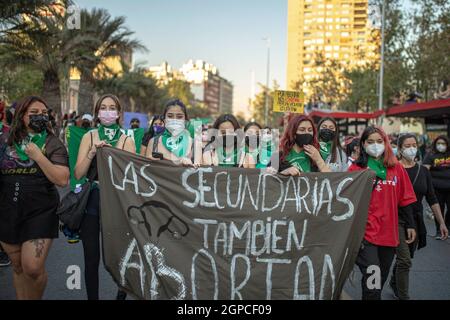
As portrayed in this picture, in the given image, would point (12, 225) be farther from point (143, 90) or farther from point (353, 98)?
point (353, 98)

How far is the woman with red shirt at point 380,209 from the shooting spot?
411 cm

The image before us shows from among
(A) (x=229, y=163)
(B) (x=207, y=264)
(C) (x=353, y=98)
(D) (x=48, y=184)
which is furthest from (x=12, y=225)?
(C) (x=353, y=98)

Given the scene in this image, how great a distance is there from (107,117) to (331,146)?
241 centimetres

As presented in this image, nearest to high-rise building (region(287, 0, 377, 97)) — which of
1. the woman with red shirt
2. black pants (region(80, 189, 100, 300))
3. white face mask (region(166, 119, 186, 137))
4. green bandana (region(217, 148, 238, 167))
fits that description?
green bandana (region(217, 148, 238, 167))

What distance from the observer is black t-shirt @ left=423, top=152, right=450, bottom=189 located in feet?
27.8

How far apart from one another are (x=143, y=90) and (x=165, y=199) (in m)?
29.9

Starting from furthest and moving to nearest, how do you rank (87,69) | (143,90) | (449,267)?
(143,90), (87,69), (449,267)

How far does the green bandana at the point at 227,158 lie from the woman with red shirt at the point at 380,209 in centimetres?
108

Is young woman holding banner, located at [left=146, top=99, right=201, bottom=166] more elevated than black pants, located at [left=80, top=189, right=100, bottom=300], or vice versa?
young woman holding banner, located at [left=146, top=99, right=201, bottom=166]

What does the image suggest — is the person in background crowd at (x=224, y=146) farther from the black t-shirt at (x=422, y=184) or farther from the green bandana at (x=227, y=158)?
the black t-shirt at (x=422, y=184)

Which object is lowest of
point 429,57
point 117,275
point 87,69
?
point 117,275

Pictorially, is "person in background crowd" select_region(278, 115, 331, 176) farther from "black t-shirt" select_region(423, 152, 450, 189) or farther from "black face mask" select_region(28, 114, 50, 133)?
"black t-shirt" select_region(423, 152, 450, 189)

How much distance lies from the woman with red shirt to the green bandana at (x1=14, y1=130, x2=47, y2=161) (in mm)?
2588

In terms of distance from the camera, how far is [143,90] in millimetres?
33094
